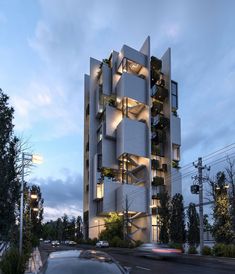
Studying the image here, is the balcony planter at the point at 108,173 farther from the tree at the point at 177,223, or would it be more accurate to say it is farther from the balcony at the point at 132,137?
the tree at the point at 177,223

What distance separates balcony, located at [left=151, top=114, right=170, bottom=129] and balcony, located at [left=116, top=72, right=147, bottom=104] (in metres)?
4.64

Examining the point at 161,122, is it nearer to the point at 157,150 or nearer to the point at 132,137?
the point at 157,150

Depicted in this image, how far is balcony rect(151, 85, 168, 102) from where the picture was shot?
94.7m

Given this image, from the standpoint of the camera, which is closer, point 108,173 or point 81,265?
point 81,265

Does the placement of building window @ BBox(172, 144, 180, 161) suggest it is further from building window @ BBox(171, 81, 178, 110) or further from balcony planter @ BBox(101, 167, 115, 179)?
balcony planter @ BBox(101, 167, 115, 179)

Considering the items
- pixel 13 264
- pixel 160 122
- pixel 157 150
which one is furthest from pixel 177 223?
pixel 13 264

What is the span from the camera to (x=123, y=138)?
283 ft

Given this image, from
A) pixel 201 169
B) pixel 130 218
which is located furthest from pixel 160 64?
pixel 201 169

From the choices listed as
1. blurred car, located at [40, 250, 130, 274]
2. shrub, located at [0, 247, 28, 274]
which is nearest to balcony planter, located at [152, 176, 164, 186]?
shrub, located at [0, 247, 28, 274]

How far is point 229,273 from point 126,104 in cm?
7188

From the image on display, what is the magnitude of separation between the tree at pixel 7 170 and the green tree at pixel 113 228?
66614mm

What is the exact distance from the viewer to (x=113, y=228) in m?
84.9

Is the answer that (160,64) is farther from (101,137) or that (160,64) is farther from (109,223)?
(109,223)

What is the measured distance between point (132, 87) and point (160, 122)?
9.70m
